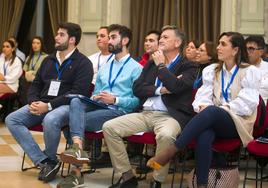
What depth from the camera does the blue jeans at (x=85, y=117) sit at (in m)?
4.45

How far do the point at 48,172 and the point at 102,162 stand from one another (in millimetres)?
885

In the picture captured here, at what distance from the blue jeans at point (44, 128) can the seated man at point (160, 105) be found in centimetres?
49

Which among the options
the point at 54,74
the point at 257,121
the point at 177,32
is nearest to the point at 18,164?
the point at 54,74

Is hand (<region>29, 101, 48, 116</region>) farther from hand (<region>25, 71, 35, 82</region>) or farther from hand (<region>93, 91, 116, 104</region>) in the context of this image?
hand (<region>25, 71, 35, 82</region>)

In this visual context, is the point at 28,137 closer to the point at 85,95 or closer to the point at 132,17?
the point at 85,95

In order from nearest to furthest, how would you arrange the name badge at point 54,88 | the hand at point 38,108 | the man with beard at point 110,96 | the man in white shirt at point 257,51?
the man with beard at point 110,96 < the hand at point 38,108 < the name badge at point 54,88 < the man in white shirt at point 257,51

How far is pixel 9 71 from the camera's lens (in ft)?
26.5

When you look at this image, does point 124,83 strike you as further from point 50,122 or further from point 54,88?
point 50,122

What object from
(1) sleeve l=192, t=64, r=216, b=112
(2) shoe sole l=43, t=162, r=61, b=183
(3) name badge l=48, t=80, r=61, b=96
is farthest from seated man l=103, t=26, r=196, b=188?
(3) name badge l=48, t=80, r=61, b=96

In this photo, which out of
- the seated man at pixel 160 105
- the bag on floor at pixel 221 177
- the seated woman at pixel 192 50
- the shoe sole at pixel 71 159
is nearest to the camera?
the bag on floor at pixel 221 177

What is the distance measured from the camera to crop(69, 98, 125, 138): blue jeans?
445 centimetres

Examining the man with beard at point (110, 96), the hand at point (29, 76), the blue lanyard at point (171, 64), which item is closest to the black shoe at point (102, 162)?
the man with beard at point (110, 96)

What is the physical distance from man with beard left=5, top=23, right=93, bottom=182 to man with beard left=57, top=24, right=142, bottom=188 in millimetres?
166

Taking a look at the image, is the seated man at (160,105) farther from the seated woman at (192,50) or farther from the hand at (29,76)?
the hand at (29,76)
